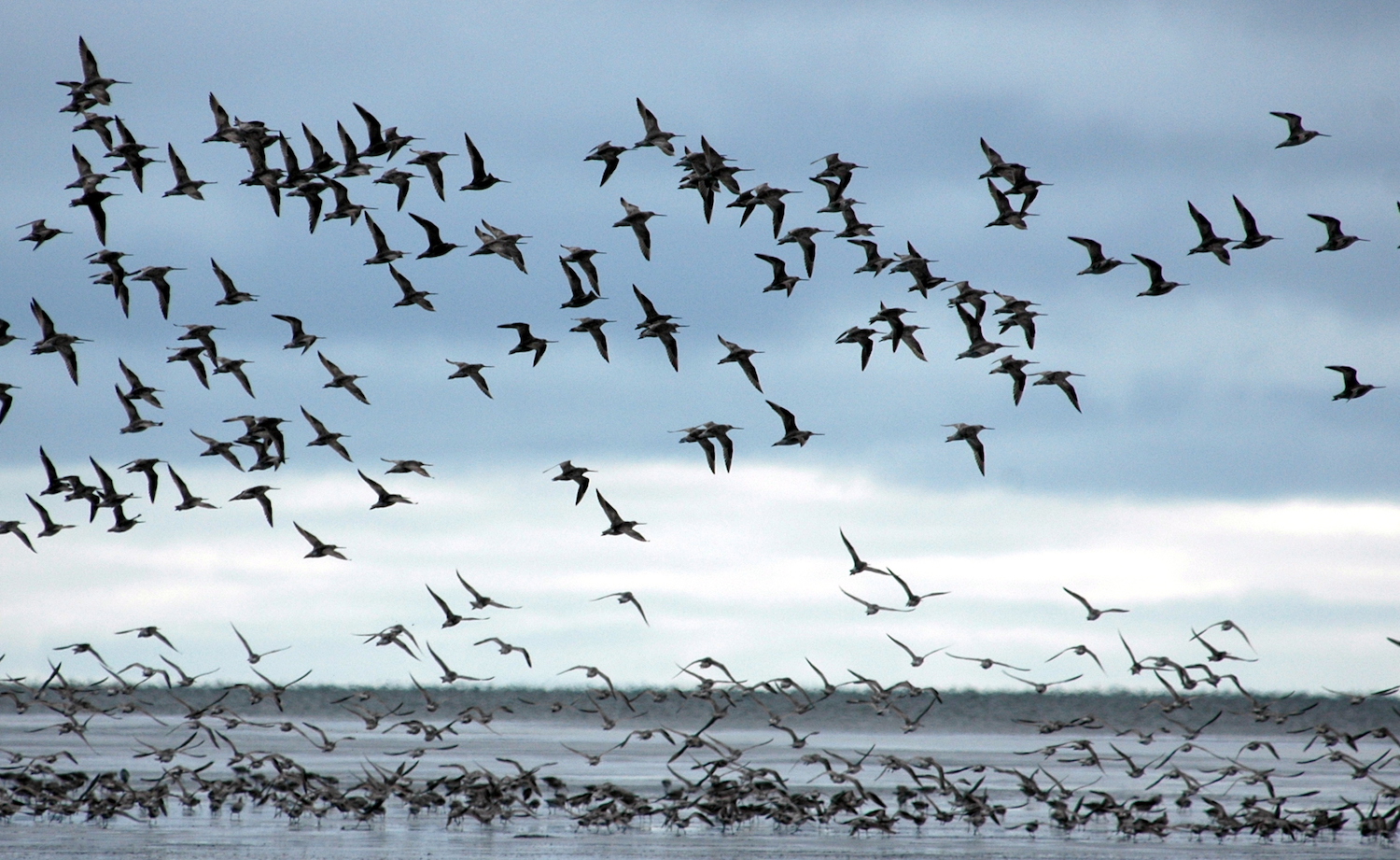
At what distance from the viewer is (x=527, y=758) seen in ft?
210

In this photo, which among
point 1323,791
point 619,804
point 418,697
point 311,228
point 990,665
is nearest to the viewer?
point 311,228

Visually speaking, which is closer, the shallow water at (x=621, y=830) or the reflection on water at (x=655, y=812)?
the shallow water at (x=621, y=830)

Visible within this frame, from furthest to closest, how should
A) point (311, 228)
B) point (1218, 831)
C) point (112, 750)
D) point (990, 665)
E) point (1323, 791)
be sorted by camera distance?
1. point (112, 750)
2. point (1323, 791)
3. point (990, 665)
4. point (1218, 831)
5. point (311, 228)

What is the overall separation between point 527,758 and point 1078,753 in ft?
74.6

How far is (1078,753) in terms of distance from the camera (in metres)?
70.2

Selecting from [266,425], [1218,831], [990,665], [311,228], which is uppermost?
[311,228]

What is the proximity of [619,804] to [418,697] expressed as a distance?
130m

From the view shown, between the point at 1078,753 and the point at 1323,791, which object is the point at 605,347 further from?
the point at 1078,753

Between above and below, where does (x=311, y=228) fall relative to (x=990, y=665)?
above

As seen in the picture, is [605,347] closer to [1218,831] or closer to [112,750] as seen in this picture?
[1218,831]

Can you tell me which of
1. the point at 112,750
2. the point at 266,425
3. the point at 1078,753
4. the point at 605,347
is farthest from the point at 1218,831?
the point at 112,750

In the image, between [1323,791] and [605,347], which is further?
[1323,791]

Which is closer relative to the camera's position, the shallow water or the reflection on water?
the shallow water

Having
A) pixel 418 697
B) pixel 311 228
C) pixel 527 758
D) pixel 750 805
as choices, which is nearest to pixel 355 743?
pixel 527 758
